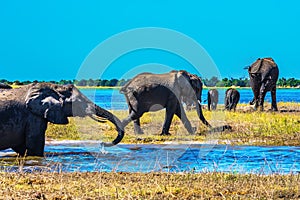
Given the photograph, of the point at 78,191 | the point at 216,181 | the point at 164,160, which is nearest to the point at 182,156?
the point at 164,160

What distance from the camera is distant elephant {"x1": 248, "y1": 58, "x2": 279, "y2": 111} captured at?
2811 centimetres

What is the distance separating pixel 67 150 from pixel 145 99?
553 cm

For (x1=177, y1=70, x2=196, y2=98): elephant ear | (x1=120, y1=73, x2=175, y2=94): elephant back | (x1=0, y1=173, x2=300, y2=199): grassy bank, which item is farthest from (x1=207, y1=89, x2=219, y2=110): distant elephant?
(x1=0, y1=173, x2=300, y2=199): grassy bank

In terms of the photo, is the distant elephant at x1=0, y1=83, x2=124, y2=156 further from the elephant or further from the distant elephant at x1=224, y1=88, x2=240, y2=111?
the distant elephant at x1=224, y1=88, x2=240, y2=111

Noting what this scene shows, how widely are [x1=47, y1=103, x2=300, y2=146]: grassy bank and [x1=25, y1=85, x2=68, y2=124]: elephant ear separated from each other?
5.09 m

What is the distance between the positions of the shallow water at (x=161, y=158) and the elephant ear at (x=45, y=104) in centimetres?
72

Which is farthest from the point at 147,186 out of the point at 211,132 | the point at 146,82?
the point at 146,82

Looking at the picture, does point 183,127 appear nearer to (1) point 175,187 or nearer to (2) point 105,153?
(2) point 105,153

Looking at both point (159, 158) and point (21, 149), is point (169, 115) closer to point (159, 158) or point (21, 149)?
point (159, 158)

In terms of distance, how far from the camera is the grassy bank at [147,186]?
791 cm

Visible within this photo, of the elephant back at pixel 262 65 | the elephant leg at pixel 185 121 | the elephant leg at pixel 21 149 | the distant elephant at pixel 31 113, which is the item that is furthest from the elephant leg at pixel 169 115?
the elephant back at pixel 262 65

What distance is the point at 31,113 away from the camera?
484 inches

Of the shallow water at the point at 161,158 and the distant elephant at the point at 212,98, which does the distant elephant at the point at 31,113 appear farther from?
the distant elephant at the point at 212,98

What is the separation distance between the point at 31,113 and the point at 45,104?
303mm
